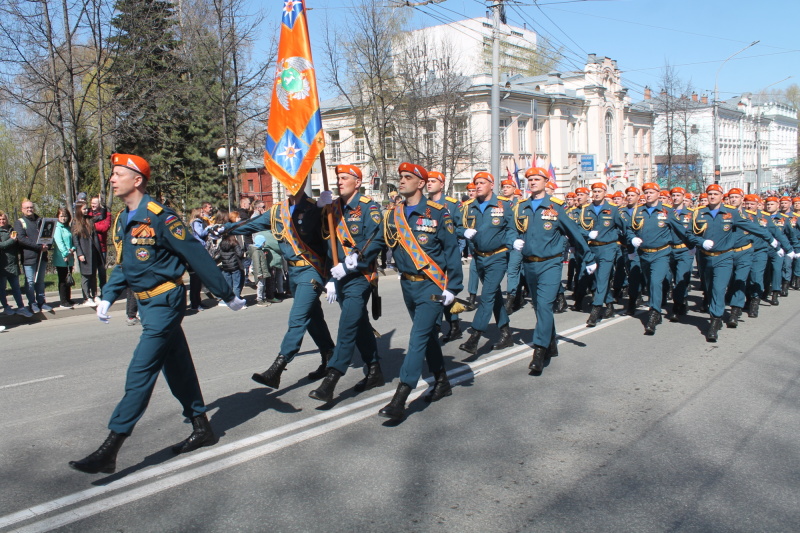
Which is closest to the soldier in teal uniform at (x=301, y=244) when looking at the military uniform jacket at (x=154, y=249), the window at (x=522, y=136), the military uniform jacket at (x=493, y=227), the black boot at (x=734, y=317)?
the military uniform jacket at (x=154, y=249)

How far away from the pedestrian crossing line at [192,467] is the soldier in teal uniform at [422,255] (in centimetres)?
64

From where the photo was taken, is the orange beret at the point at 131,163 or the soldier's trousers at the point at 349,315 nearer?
the orange beret at the point at 131,163

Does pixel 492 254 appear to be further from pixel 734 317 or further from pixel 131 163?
pixel 131 163

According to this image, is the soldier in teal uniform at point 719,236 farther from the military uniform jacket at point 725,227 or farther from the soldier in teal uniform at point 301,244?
the soldier in teal uniform at point 301,244

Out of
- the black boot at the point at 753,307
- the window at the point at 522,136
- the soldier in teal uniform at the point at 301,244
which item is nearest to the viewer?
the soldier in teal uniform at the point at 301,244

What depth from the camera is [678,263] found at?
36.9 ft

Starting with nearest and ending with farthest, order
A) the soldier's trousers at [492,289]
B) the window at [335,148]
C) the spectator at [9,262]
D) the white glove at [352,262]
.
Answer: the white glove at [352,262] < the soldier's trousers at [492,289] < the spectator at [9,262] < the window at [335,148]

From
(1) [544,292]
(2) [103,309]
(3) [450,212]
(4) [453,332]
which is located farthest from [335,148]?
(2) [103,309]

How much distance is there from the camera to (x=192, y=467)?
4.85 meters

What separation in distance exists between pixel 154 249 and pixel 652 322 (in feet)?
23.4

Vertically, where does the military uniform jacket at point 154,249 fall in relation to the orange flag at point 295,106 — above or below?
below

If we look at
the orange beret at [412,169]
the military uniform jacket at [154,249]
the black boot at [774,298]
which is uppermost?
the orange beret at [412,169]

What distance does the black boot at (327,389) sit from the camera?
606 centimetres

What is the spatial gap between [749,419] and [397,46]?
111 ft
